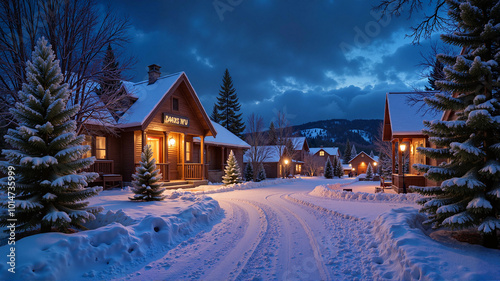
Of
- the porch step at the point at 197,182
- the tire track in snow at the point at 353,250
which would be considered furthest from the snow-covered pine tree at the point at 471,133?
the porch step at the point at 197,182

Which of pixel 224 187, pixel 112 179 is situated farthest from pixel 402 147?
pixel 112 179

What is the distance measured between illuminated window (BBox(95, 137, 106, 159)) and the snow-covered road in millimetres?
10555

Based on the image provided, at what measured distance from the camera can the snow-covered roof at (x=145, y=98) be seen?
1539 cm

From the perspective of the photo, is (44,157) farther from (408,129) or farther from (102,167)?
(408,129)

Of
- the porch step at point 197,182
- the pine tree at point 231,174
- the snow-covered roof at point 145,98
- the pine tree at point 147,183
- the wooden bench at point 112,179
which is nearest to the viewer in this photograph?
the pine tree at point 147,183

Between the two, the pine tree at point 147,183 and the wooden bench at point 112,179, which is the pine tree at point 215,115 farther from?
the pine tree at point 147,183

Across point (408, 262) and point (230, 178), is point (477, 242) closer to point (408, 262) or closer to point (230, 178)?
point (408, 262)

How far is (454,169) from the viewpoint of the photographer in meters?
5.42

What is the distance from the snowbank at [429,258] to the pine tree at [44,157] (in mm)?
6024

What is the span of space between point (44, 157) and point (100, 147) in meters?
11.1

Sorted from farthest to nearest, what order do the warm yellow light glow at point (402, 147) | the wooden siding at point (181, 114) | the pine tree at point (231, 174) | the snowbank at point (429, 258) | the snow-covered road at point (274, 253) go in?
the pine tree at point (231, 174)
the wooden siding at point (181, 114)
the warm yellow light glow at point (402, 147)
the snow-covered road at point (274, 253)
the snowbank at point (429, 258)

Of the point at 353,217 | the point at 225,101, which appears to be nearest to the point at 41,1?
the point at 353,217

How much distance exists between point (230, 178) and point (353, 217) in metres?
14.0

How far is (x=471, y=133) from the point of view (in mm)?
5273
